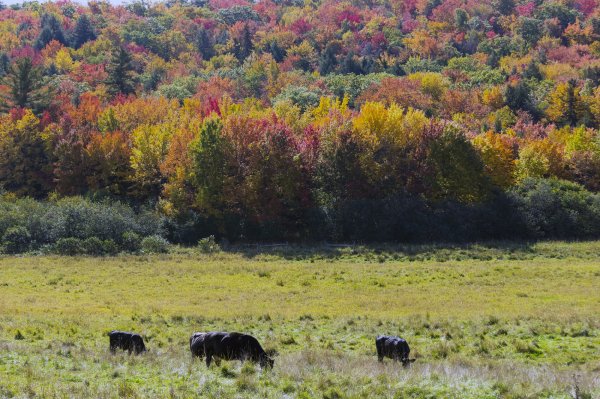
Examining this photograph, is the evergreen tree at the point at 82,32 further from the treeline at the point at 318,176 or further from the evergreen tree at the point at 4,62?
the treeline at the point at 318,176

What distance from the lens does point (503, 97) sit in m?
114

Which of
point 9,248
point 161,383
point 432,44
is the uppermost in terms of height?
point 432,44

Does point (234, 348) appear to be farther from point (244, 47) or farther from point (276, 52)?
point (244, 47)

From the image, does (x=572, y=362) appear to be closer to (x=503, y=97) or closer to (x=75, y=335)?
(x=75, y=335)

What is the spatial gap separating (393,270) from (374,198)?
63.4ft

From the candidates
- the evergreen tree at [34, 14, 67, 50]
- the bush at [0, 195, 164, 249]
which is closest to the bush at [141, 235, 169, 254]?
the bush at [0, 195, 164, 249]

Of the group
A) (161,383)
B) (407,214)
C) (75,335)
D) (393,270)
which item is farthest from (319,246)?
(161,383)

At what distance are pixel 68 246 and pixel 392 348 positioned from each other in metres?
37.4

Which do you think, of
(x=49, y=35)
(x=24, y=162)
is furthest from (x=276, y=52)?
(x=24, y=162)

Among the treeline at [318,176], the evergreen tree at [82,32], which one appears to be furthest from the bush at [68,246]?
the evergreen tree at [82,32]

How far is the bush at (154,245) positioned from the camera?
169 ft

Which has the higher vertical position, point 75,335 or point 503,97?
point 503,97

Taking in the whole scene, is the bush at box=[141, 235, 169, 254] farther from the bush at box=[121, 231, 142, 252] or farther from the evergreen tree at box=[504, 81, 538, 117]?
the evergreen tree at box=[504, 81, 538, 117]

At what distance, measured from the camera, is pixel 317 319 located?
26078 mm
